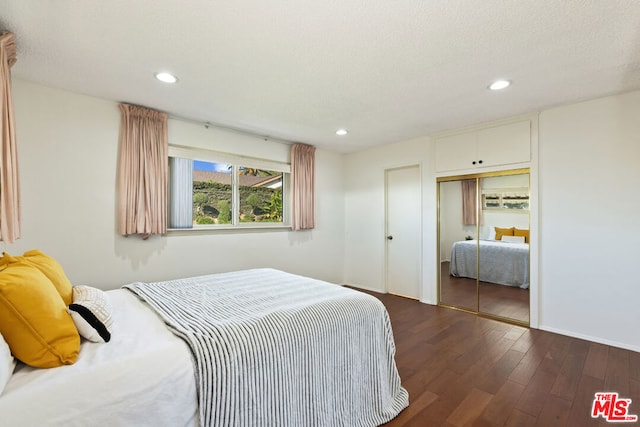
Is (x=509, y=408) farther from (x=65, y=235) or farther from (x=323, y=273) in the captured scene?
(x=65, y=235)

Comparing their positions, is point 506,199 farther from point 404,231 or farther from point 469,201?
point 404,231

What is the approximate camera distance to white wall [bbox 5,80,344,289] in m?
2.54

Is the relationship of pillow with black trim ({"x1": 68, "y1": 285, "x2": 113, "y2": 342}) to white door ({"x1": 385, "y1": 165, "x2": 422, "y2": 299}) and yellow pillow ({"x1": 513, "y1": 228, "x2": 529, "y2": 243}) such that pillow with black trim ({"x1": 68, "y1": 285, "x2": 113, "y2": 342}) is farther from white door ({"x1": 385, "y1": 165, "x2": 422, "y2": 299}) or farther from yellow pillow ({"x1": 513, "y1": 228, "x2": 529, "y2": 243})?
yellow pillow ({"x1": 513, "y1": 228, "x2": 529, "y2": 243})

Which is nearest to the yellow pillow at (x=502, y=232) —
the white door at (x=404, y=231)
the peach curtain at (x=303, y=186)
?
the white door at (x=404, y=231)

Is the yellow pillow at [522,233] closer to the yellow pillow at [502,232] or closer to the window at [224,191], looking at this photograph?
the yellow pillow at [502,232]

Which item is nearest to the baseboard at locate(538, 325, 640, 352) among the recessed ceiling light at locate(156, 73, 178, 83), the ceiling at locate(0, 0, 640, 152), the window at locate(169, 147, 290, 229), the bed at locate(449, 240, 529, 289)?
the bed at locate(449, 240, 529, 289)

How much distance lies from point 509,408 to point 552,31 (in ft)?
8.14

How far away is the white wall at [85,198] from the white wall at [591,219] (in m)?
3.88

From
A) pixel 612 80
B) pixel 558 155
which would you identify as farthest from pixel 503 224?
pixel 612 80

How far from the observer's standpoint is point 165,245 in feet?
10.7

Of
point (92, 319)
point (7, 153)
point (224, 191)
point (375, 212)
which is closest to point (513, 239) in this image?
point (375, 212)
